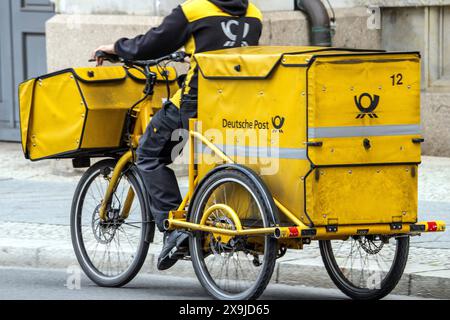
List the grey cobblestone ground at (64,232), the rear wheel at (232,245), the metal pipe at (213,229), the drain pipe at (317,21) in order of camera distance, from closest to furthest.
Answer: the metal pipe at (213,229)
the rear wheel at (232,245)
the grey cobblestone ground at (64,232)
the drain pipe at (317,21)

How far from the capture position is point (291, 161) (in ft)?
21.2

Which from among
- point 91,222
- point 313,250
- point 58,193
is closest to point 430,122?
point 58,193

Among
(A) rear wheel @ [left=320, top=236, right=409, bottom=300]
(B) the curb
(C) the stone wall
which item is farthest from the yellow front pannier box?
(C) the stone wall

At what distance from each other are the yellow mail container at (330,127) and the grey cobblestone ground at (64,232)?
106 centimetres

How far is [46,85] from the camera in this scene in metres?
7.61

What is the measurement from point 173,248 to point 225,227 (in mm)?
563

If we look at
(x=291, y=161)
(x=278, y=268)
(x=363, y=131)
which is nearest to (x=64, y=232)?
(x=278, y=268)

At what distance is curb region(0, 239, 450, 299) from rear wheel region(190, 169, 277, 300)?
2.78ft

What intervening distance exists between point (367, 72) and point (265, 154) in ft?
2.28

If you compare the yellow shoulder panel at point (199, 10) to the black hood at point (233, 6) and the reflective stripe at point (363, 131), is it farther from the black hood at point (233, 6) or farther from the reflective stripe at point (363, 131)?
the reflective stripe at point (363, 131)

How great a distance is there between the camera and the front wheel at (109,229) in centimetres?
746

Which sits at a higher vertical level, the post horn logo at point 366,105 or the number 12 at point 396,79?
the number 12 at point 396,79

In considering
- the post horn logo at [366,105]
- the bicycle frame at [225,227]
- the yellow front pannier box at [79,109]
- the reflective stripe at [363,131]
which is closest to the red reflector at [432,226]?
the bicycle frame at [225,227]
